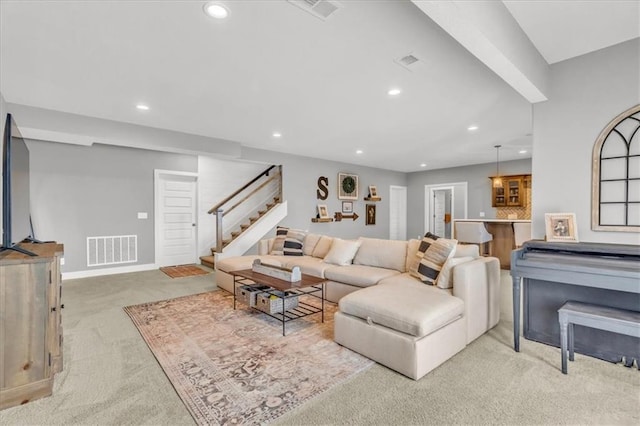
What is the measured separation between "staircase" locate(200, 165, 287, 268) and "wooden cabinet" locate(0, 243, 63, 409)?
381 centimetres

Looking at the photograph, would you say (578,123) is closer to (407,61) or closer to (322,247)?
(407,61)

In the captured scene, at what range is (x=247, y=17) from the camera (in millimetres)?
2039

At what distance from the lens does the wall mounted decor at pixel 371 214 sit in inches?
346

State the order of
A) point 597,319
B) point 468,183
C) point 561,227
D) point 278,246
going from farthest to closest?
point 468,183 < point 278,246 < point 561,227 < point 597,319

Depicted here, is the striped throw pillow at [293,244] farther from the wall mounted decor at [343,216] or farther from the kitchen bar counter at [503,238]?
the kitchen bar counter at [503,238]

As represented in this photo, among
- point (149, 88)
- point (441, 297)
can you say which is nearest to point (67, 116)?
point (149, 88)

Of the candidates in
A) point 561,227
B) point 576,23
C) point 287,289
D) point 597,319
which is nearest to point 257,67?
point 287,289

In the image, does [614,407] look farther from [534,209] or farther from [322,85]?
[322,85]

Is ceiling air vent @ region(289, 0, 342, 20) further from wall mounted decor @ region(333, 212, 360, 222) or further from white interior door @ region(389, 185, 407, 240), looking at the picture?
white interior door @ region(389, 185, 407, 240)

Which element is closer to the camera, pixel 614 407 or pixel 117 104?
pixel 614 407

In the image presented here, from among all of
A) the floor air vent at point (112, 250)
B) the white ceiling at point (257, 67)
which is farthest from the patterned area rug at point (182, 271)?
the white ceiling at point (257, 67)

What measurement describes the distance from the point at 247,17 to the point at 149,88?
5.76 feet

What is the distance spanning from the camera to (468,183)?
28.0ft

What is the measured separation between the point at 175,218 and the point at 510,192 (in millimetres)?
7962
